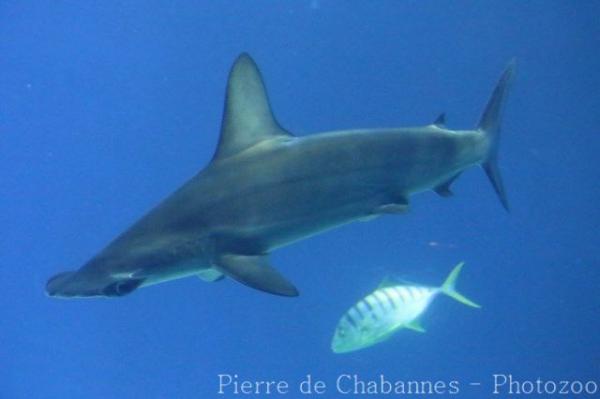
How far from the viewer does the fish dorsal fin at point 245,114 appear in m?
3.92

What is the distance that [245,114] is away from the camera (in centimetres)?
399

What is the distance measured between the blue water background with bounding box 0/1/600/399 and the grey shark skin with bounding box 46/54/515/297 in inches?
170

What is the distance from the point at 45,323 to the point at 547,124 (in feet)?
21.7

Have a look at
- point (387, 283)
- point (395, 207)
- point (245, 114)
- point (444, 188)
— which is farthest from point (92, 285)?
point (387, 283)

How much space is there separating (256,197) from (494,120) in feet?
6.38

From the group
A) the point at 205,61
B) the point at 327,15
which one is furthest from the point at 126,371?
the point at 327,15

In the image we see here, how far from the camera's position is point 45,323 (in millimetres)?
8805

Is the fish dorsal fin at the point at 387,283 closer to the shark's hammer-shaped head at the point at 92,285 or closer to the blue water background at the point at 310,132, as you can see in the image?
the blue water background at the point at 310,132

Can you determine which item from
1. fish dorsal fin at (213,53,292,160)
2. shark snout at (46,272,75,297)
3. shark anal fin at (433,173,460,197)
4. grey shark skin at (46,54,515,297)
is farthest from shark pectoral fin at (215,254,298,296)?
shark anal fin at (433,173,460,197)

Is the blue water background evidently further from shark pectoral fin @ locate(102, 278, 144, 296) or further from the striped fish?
shark pectoral fin @ locate(102, 278, 144, 296)

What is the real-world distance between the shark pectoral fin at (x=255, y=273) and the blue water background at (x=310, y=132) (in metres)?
4.78

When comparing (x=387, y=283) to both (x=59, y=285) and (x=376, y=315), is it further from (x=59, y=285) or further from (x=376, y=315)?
(x=59, y=285)

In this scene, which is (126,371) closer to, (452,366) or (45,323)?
(45,323)

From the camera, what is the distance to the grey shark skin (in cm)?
349
